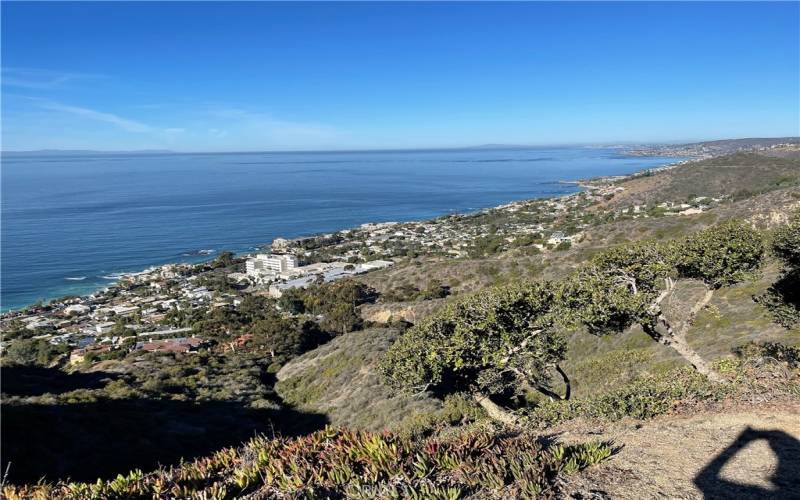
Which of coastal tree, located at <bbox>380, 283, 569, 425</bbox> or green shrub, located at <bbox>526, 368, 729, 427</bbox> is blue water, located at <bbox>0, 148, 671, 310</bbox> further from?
green shrub, located at <bbox>526, 368, 729, 427</bbox>

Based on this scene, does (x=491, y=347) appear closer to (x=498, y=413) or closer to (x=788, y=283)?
(x=498, y=413)

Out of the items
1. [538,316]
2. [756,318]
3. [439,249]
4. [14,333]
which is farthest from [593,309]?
[439,249]

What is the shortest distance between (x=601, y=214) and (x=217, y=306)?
61205 millimetres

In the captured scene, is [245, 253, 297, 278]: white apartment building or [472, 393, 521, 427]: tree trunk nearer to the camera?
[472, 393, 521, 427]: tree trunk

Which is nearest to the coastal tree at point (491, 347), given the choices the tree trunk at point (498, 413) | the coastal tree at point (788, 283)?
the tree trunk at point (498, 413)

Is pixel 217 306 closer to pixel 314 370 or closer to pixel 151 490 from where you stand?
pixel 314 370

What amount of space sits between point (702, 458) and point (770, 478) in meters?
0.75

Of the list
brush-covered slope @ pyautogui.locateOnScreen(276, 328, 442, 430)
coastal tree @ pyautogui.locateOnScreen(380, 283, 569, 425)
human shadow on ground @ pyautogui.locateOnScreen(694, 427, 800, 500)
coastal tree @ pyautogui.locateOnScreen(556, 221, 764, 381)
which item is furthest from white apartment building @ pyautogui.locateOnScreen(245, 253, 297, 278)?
human shadow on ground @ pyautogui.locateOnScreen(694, 427, 800, 500)

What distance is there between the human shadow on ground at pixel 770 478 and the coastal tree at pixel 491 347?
14.4 ft

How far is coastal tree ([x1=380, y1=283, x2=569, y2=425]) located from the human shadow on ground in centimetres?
439

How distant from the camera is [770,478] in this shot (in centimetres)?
554

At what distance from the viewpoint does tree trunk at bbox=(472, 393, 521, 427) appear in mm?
9484

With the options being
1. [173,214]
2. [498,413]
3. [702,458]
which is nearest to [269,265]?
[498,413]

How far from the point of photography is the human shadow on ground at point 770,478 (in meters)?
5.25
